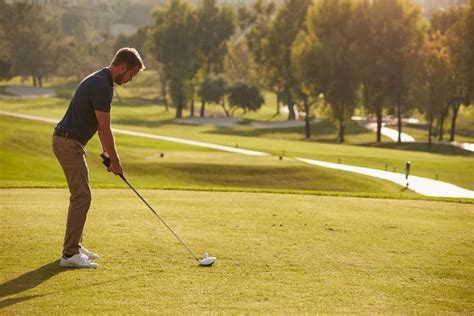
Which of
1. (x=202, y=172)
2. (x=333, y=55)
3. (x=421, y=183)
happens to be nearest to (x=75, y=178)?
(x=202, y=172)

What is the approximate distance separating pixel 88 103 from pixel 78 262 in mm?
2078

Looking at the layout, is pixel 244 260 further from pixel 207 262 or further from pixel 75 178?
pixel 75 178

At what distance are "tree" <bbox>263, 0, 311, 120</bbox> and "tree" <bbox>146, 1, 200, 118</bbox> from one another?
14.0 m

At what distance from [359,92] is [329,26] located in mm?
8042

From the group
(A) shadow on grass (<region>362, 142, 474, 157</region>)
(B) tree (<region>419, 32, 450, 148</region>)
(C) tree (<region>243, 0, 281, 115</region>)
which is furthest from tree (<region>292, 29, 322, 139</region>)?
(C) tree (<region>243, 0, 281, 115</region>)

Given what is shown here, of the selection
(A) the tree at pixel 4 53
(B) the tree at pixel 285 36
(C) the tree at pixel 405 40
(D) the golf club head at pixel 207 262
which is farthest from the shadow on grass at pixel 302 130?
(D) the golf club head at pixel 207 262

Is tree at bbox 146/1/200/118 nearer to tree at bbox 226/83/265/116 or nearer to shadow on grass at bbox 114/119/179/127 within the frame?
shadow on grass at bbox 114/119/179/127

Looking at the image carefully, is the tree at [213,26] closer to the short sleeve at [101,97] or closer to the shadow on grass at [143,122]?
the shadow on grass at [143,122]

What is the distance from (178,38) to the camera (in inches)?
3935

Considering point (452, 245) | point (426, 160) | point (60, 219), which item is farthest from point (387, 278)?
point (426, 160)

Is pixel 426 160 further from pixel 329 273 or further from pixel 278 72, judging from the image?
pixel 278 72

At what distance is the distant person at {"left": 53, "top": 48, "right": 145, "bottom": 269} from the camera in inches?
346

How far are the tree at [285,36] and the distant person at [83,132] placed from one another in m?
78.7

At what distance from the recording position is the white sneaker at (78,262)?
851 cm
